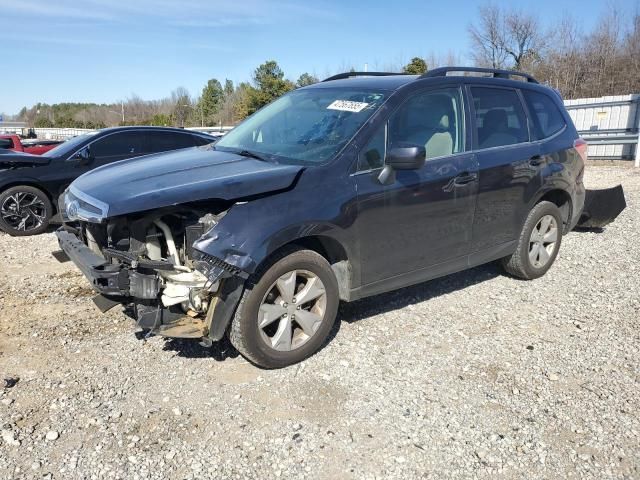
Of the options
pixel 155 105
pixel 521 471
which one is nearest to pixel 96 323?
pixel 521 471

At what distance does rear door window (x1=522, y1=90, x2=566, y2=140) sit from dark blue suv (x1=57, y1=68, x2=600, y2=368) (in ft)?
0.22

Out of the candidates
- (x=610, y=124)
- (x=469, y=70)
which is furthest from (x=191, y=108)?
(x=469, y=70)

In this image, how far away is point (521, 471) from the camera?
8.99 ft

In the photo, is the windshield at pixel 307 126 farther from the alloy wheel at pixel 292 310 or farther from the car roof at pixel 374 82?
the alloy wheel at pixel 292 310

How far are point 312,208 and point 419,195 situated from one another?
100 cm

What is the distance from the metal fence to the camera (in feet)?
54.4

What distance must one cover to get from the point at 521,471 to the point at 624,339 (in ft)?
6.84

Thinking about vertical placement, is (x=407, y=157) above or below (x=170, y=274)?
above

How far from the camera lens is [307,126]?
432 centimetres

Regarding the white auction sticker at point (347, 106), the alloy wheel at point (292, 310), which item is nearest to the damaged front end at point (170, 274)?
the alloy wheel at point (292, 310)

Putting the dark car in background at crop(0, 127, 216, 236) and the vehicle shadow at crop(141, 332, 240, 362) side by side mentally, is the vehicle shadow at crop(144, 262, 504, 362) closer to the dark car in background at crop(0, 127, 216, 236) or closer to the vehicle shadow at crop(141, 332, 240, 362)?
the vehicle shadow at crop(141, 332, 240, 362)

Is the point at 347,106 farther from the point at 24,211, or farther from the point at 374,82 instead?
the point at 24,211

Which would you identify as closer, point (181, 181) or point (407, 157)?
point (181, 181)

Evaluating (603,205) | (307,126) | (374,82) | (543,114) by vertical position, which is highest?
(374,82)
